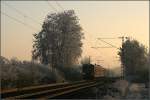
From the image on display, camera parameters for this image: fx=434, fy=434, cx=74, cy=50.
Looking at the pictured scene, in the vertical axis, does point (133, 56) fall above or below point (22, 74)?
above

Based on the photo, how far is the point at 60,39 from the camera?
283ft

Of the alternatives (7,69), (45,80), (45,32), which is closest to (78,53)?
(45,32)

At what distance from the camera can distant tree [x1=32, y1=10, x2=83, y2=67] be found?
8525cm

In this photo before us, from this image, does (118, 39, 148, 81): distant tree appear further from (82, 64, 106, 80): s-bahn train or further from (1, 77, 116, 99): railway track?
(1, 77, 116, 99): railway track

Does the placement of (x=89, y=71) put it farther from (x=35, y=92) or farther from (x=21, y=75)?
(x=35, y=92)

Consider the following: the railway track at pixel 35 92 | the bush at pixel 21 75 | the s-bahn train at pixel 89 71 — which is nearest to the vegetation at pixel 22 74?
the bush at pixel 21 75

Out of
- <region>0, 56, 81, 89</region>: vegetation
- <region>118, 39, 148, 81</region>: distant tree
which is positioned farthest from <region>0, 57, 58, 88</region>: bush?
<region>118, 39, 148, 81</region>: distant tree

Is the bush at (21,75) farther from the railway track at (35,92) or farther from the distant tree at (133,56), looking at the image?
the distant tree at (133,56)

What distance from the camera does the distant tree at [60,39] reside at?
3356 inches

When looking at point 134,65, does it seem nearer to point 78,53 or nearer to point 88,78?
point 78,53

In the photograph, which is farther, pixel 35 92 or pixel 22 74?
pixel 22 74

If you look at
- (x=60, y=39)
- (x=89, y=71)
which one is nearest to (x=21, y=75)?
(x=89, y=71)

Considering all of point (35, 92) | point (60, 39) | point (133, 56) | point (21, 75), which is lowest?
point (35, 92)

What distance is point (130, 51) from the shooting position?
129 m
